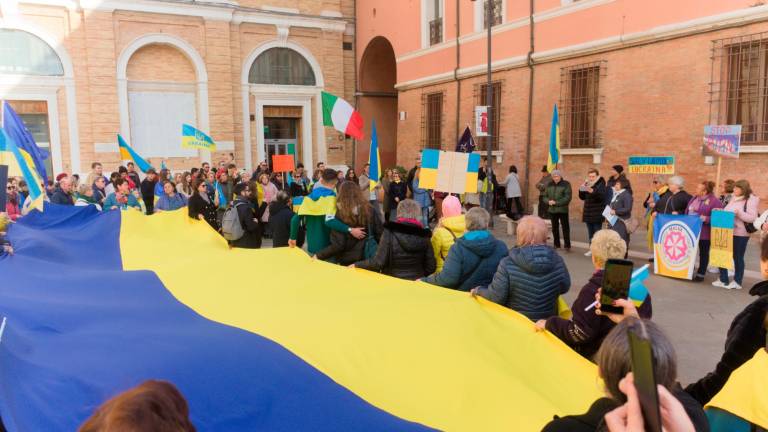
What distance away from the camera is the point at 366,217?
6488 mm

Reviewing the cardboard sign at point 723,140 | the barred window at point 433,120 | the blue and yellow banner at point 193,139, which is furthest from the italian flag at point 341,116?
the barred window at point 433,120

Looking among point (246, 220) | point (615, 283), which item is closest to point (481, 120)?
point (246, 220)

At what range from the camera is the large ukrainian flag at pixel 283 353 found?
3.04 metres

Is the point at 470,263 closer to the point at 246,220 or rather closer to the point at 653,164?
the point at 246,220

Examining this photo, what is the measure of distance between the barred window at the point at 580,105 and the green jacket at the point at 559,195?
4732 millimetres

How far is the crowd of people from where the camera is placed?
1921mm

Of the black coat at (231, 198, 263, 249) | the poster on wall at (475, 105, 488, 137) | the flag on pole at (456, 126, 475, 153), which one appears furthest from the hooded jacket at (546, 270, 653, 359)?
the poster on wall at (475, 105, 488, 137)

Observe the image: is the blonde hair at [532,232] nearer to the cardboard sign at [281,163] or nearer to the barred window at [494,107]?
the cardboard sign at [281,163]

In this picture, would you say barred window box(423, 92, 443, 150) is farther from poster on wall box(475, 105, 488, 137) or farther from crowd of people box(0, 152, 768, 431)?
crowd of people box(0, 152, 768, 431)

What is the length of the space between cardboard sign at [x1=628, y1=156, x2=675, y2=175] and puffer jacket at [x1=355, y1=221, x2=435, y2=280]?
261 inches

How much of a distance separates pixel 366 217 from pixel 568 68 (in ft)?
40.8

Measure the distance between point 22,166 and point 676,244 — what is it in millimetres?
10082

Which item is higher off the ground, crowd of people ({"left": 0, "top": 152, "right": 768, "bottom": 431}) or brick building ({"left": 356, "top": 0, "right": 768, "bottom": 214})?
brick building ({"left": 356, "top": 0, "right": 768, "bottom": 214})

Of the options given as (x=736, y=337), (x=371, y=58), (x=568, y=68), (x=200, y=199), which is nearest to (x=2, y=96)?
(x=371, y=58)
